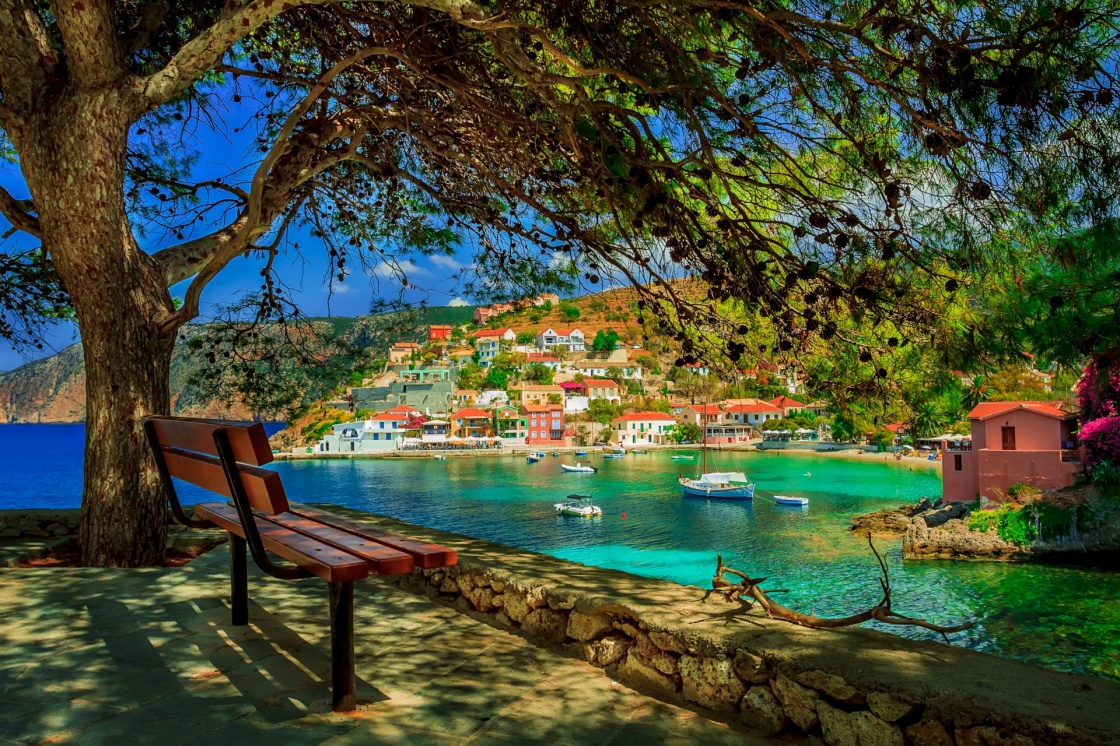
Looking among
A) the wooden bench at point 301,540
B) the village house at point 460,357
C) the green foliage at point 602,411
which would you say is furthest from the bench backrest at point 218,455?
the village house at point 460,357

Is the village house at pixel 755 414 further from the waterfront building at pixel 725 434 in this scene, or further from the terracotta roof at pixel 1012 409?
the terracotta roof at pixel 1012 409

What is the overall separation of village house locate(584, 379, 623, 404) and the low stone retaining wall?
69.7m

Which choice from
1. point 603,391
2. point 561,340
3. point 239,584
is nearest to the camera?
point 239,584

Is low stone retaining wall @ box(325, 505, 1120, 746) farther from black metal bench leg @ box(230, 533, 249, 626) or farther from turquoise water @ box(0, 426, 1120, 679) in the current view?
turquoise water @ box(0, 426, 1120, 679)

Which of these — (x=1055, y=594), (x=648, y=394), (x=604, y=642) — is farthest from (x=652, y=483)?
(x=604, y=642)

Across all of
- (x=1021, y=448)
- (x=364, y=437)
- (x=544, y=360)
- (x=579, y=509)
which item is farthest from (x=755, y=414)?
(x=1021, y=448)

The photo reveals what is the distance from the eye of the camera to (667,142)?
14.6ft

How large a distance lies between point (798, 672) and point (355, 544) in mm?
1397

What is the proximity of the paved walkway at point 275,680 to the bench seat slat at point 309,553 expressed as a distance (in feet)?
1.34

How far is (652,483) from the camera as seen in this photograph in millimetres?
43125

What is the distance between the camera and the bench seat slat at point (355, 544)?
1.96 meters

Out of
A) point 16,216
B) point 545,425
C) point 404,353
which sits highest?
point 404,353

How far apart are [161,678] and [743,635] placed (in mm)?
1873

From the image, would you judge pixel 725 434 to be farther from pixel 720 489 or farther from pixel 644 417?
pixel 720 489
